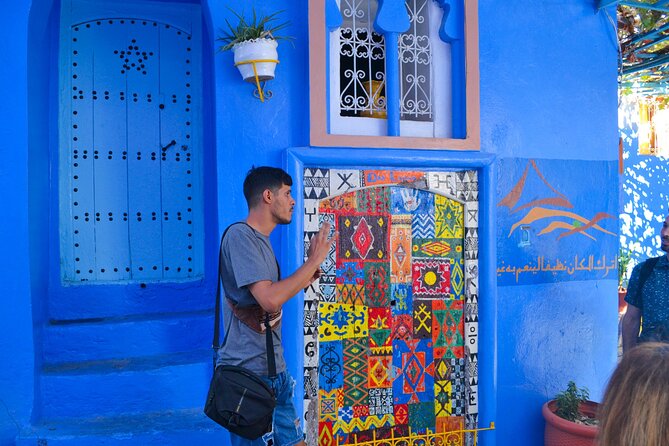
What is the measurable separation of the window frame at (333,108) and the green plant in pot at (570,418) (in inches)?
77.2

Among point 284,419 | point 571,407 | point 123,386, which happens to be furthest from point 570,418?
point 123,386

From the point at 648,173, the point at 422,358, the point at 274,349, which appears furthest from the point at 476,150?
the point at 648,173

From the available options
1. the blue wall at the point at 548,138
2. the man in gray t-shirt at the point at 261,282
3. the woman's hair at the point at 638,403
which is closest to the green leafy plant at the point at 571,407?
the blue wall at the point at 548,138

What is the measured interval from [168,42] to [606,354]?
4.21m

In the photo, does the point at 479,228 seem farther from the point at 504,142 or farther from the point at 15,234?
the point at 15,234

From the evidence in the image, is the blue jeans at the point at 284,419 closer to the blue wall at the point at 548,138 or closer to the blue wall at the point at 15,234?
the blue wall at the point at 15,234

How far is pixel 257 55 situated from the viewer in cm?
386

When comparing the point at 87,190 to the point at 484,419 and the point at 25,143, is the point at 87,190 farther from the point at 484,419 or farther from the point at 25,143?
the point at 484,419

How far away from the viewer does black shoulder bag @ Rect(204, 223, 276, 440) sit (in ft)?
9.20

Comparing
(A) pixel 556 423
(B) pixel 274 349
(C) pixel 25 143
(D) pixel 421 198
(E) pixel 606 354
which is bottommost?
(A) pixel 556 423

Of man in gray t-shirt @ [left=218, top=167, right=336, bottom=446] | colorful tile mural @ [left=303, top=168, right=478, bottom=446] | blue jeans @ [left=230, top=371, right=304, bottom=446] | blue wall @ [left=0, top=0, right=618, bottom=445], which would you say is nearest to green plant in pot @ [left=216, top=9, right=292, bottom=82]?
blue wall @ [left=0, top=0, right=618, bottom=445]

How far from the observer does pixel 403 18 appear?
4.40m

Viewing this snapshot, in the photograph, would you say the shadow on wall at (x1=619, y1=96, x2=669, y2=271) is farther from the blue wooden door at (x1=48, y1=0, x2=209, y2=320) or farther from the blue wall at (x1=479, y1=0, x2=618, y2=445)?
the blue wooden door at (x1=48, y1=0, x2=209, y2=320)

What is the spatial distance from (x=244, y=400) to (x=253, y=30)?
2.24 metres
